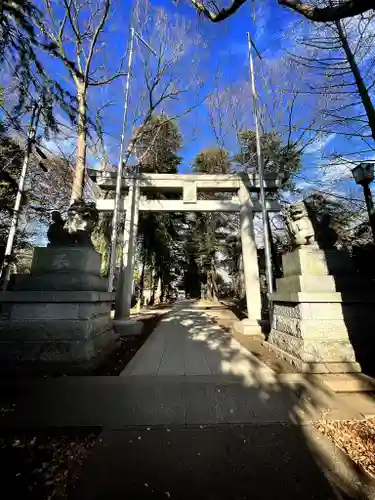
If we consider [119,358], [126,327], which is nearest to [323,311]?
[119,358]

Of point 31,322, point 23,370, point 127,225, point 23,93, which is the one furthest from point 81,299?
point 127,225

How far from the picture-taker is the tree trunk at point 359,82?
5589 millimetres

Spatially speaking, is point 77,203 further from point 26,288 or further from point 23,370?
point 23,370

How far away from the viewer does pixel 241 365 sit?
3.93 meters

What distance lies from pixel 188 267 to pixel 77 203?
28261 mm

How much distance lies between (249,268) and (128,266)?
430 cm

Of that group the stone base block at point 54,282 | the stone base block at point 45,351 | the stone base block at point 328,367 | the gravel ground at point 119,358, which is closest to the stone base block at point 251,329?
the gravel ground at point 119,358

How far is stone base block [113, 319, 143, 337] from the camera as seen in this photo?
7508mm

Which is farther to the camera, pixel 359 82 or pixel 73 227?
pixel 359 82

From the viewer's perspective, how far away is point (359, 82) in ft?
19.0

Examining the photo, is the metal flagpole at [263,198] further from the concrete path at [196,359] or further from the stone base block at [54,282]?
the stone base block at [54,282]

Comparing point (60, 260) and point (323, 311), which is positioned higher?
point (60, 260)

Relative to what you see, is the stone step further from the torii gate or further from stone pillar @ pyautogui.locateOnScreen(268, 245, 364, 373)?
the torii gate

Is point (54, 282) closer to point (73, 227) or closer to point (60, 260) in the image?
point (60, 260)
